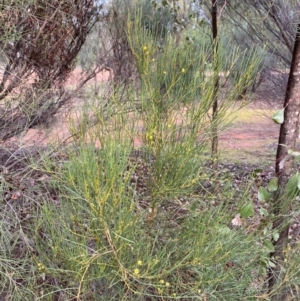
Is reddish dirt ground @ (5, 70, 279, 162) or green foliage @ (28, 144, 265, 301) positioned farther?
reddish dirt ground @ (5, 70, 279, 162)

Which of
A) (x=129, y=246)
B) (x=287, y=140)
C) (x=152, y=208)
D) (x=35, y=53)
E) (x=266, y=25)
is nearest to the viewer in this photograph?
(x=129, y=246)

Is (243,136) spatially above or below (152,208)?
below

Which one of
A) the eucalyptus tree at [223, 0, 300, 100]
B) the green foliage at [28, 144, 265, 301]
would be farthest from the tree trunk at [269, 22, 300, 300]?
the eucalyptus tree at [223, 0, 300, 100]

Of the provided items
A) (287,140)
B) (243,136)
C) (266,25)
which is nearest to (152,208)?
(287,140)

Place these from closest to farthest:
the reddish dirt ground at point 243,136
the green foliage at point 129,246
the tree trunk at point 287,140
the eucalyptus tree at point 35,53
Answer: the green foliage at point 129,246 < the tree trunk at point 287,140 < the eucalyptus tree at point 35,53 < the reddish dirt ground at point 243,136

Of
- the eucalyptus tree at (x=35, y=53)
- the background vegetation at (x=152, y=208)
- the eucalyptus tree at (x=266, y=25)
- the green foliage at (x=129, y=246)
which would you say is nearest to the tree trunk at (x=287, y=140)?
the background vegetation at (x=152, y=208)

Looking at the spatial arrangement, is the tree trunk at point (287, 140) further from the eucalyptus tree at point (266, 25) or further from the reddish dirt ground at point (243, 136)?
the reddish dirt ground at point (243, 136)

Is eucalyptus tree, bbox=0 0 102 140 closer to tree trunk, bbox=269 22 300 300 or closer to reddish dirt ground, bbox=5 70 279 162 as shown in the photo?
reddish dirt ground, bbox=5 70 279 162

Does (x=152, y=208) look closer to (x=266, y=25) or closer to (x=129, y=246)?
(x=129, y=246)

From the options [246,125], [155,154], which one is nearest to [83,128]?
[155,154]

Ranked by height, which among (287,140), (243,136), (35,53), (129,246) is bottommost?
(243,136)

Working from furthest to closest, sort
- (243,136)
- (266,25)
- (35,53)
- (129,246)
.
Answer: (243,136)
(266,25)
(35,53)
(129,246)

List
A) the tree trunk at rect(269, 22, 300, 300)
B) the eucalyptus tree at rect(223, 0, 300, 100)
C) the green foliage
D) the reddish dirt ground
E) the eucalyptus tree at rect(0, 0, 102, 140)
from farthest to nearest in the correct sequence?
the eucalyptus tree at rect(223, 0, 300, 100)
the reddish dirt ground
the eucalyptus tree at rect(0, 0, 102, 140)
the tree trunk at rect(269, 22, 300, 300)
the green foliage

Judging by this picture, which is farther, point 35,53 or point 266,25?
point 266,25
